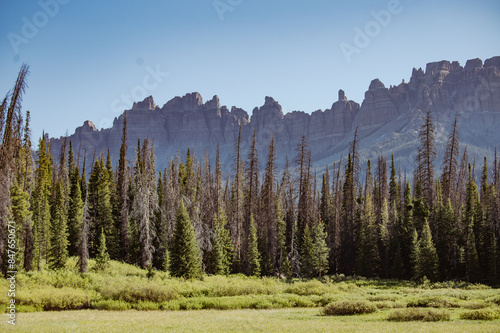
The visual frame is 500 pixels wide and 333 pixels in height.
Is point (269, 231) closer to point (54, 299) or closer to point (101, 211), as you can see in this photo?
point (101, 211)

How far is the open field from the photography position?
16.5 m

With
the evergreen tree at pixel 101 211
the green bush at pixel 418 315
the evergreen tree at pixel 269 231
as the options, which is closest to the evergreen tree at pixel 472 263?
the evergreen tree at pixel 269 231

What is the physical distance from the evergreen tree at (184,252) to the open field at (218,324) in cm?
1517

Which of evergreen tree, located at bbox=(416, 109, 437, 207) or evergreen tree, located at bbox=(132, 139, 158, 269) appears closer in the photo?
evergreen tree, located at bbox=(132, 139, 158, 269)

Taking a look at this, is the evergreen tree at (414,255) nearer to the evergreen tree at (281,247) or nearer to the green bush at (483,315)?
the evergreen tree at (281,247)

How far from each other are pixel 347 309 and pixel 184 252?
19300 millimetres

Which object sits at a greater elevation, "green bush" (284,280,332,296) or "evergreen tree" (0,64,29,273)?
"evergreen tree" (0,64,29,273)

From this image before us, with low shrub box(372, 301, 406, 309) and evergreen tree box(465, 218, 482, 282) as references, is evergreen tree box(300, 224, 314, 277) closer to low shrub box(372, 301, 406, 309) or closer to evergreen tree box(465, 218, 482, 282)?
evergreen tree box(465, 218, 482, 282)

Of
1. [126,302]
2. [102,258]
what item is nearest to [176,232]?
[102,258]

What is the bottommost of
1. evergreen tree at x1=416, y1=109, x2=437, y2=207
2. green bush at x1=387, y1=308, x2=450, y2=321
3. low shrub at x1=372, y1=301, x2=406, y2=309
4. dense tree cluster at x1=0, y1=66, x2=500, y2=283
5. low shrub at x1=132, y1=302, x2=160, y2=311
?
low shrub at x1=132, y1=302, x2=160, y2=311

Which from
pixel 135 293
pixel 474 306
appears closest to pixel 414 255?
pixel 474 306

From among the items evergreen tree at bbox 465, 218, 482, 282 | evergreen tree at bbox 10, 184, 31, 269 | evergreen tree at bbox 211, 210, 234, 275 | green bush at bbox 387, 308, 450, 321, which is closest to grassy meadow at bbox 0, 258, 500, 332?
green bush at bbox 387, 308, 450, 321

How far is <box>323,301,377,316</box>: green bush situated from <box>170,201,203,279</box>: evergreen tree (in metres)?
17.4

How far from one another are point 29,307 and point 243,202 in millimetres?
40845
